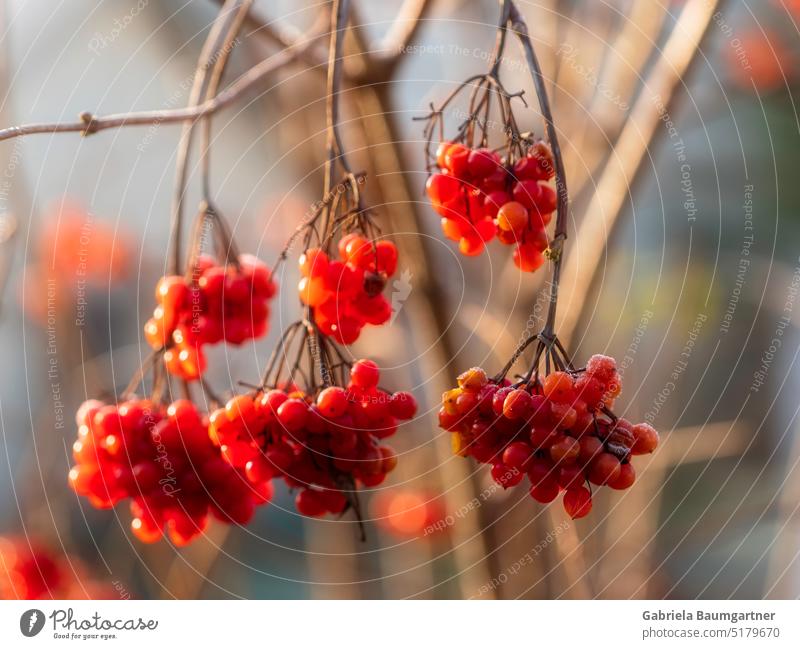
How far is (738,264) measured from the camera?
4.71ft

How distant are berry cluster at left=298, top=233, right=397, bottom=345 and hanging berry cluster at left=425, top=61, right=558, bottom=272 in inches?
2.5

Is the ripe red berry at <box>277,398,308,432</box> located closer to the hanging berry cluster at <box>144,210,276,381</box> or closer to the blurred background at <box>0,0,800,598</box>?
the hanging berry cluster at <box>144,210,276,381</box>

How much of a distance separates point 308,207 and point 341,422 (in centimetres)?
64

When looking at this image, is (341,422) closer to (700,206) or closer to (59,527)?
(59,527)

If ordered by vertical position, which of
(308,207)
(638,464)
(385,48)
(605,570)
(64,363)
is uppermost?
(385,48)

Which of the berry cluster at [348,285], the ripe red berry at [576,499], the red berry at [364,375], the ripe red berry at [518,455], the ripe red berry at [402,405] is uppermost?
the berry cluster at [348,285]

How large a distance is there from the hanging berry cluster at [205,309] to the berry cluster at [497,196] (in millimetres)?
180

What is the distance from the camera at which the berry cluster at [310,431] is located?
567mm
